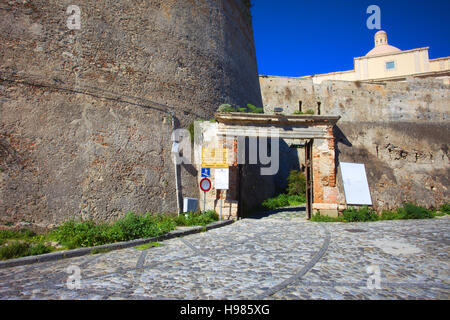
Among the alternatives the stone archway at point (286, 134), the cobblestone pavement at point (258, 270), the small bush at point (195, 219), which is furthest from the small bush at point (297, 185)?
the cobblestone pavement at point (258, 270)

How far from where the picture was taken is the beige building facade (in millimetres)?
31344

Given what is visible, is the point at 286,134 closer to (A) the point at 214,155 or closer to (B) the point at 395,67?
(A) the point at 214,155

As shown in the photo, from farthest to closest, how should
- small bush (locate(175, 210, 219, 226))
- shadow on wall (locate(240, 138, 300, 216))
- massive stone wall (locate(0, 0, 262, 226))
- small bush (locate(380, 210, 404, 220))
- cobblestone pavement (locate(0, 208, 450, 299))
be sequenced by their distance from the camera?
shadow on wall (locate(240, 138, 300, 216)) < small bush (locate(380, 210, 404, 220)) < small bush (locate(175, 210, 219, 226)) < massive stone wall (locate(0, 0, 262, 226)) < cobblestone pavement (locate(0, 208, 450, 299))

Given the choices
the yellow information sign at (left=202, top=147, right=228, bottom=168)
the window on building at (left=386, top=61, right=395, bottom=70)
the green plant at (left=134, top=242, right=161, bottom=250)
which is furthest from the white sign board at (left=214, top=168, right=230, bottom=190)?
the window on building at (left=386, top=61, right=395, bottom=70)

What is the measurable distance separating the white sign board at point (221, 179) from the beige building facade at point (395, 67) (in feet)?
91.6

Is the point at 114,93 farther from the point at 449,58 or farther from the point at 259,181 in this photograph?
the point at 449,58

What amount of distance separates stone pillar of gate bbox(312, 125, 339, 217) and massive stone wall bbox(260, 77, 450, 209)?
0.48m

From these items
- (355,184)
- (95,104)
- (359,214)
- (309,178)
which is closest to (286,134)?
(309,178)

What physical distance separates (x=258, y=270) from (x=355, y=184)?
7.98m

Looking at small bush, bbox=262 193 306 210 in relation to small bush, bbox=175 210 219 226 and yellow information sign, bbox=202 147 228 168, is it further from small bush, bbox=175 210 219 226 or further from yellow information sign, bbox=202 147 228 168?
small bush, bbox=175 210 219 226

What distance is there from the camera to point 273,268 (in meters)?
4.68

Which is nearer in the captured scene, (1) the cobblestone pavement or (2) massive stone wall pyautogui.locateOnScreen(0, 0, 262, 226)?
(1) the cobblestone pavement

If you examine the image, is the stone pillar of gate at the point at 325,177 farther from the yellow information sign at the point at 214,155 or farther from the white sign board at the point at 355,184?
the yellow information sign at the point at 214,155
